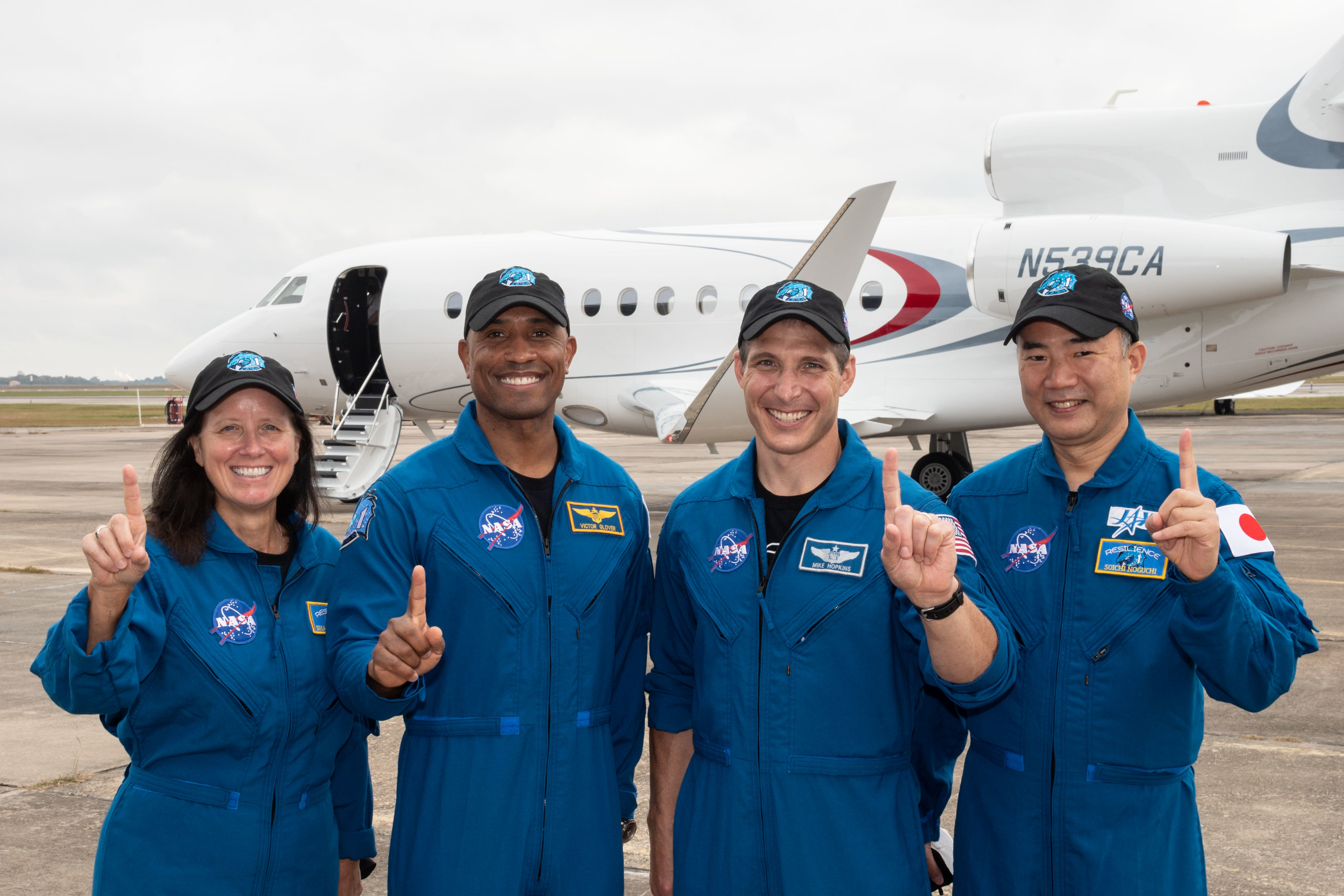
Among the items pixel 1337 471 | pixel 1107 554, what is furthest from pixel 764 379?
pixel 1337 471

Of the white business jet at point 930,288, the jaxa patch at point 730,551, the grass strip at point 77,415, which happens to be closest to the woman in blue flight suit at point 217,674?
the jaxa patch at point 730,551

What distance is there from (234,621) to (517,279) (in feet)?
4.31

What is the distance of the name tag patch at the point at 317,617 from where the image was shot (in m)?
2.77

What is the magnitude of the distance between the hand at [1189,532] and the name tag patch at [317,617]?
2.14m

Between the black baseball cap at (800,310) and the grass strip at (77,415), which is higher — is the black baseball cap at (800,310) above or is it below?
below

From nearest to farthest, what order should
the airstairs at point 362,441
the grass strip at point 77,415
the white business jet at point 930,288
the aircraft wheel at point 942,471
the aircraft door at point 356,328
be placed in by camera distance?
the white business jet at point 930,288, the aircraft wheel at point 942,471, the airstairs at point 362,441, the aircraft door at point 356,328, the grass strip at point 77,415

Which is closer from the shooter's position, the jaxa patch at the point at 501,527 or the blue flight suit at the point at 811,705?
the blue flight suit at the point at 811,705

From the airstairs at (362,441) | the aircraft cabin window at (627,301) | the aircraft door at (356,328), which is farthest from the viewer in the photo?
the aircraft door at (356,328)

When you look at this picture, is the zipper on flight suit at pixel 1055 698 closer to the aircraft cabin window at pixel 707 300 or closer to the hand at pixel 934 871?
the hand at pixel 934 871

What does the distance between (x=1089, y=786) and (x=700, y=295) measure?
38.0ft

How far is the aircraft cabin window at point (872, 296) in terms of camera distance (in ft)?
43.2

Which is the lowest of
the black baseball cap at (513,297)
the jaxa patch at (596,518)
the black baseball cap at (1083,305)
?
the jaxa patch at (596,518)

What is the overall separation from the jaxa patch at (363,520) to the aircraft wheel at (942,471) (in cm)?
1189

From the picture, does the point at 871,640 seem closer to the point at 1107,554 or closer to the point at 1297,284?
the point at 1107,554
